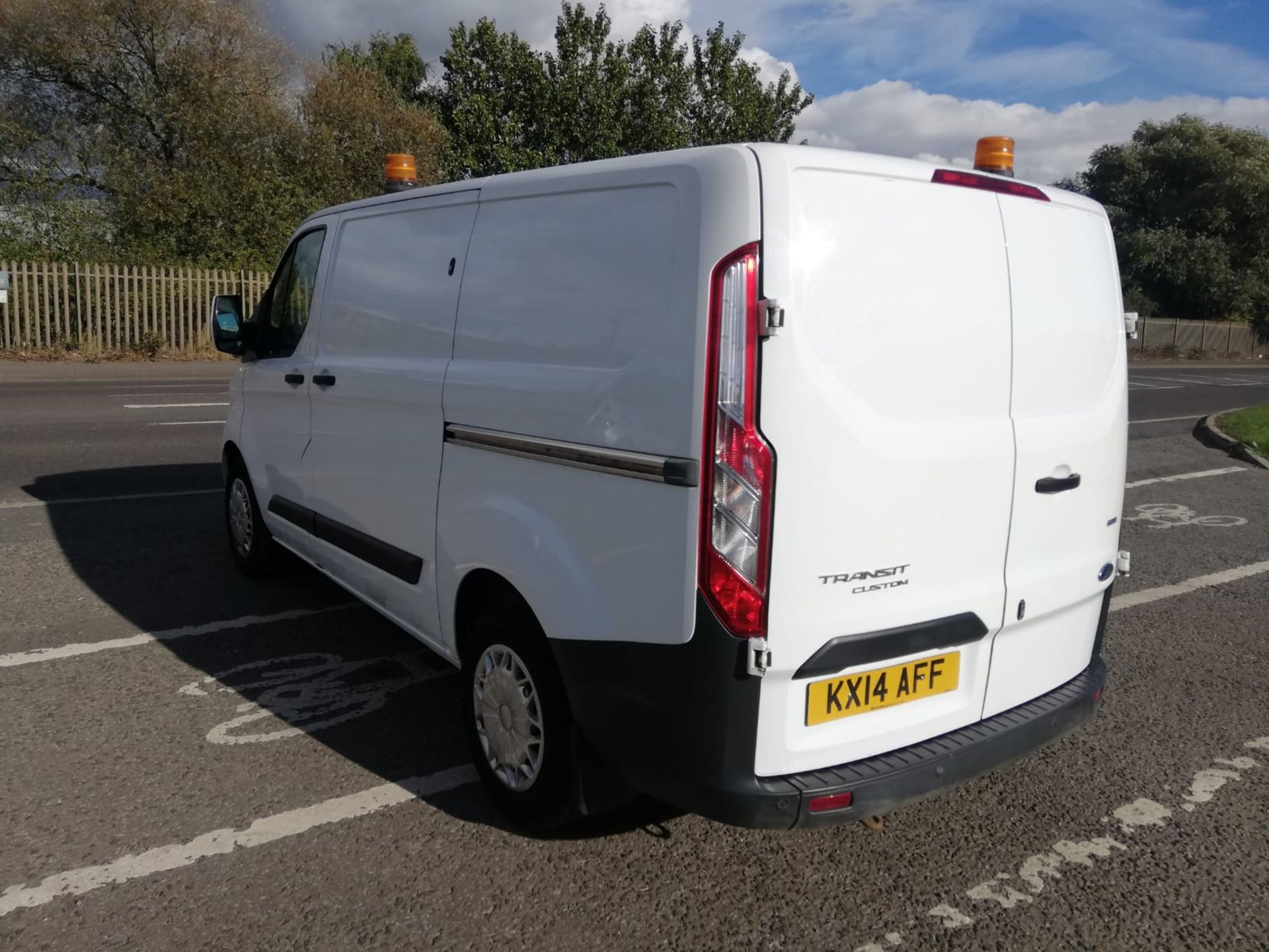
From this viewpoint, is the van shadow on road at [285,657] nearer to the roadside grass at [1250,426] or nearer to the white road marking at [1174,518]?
the white road marking at [1174,518]

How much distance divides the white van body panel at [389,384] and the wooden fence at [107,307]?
52.4 feet

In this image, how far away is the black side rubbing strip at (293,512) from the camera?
15.8 ft

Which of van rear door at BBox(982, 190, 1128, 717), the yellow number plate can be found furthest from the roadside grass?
the yellow number plate

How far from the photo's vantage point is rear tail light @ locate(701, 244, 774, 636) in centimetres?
246

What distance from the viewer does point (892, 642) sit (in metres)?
2.71

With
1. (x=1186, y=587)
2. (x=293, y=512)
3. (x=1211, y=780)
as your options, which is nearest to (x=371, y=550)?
(x=293, y=512)

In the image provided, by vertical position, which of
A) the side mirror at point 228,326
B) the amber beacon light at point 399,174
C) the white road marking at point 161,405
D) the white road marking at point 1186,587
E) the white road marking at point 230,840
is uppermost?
the amber beacon light at point 399,174

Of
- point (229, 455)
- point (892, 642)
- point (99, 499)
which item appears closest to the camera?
point (892, 642)

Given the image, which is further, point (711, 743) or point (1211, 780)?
point (1211, 780)

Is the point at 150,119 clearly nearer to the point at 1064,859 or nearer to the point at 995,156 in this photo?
the point at 995,156

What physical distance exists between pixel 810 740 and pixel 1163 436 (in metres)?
13.5

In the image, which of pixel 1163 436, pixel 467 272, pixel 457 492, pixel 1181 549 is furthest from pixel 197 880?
pixel 1163 436

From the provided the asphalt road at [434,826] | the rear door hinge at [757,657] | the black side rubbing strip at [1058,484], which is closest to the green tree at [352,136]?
the asphalt road at [434,826]

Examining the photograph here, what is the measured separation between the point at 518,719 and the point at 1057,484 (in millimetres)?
1782
